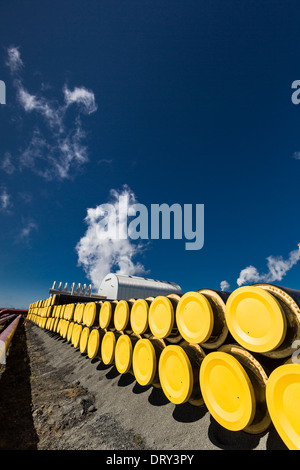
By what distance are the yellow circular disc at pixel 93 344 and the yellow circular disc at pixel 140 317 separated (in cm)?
239

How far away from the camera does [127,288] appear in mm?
30875

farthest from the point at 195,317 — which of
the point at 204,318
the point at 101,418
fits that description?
the point at 101,418

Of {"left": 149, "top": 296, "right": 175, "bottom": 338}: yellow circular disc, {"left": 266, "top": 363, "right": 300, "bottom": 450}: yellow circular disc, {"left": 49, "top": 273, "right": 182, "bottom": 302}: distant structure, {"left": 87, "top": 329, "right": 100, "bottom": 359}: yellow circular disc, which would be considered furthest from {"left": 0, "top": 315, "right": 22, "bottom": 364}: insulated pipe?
{"left": 49, "top": 273, "right": 182, "bottom": 302}: distant structure

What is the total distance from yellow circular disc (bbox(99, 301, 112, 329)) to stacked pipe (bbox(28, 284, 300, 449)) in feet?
7.85

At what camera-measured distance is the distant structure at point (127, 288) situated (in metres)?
30.4

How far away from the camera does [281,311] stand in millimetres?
2756

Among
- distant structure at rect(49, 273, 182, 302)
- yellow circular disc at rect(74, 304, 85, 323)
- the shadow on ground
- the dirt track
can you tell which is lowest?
the shadow on ground

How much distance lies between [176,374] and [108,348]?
3.44 metres

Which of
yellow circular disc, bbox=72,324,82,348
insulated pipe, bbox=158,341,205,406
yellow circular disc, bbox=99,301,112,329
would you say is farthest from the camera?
yellow circular disc, bbox=72,324,82,348

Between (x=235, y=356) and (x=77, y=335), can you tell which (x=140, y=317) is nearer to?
(x=235, y=356)

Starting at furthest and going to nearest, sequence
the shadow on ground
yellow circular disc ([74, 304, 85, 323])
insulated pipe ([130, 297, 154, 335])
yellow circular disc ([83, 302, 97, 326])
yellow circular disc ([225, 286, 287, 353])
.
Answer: yellow circular disc ([74, 304, 85, 323]) → yellow circular disc ([83, 302, 97, 326]) → insulated pipe ([130, 297, 154, 335]) → the shadow on ground → yellow circular disc ([225, 286, 287, 353])

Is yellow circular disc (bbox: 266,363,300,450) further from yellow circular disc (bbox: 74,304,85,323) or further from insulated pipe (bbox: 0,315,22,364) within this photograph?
yellow circular disc (bbox: 74,304,85,323)

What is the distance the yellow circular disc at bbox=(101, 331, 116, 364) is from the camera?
6569mm

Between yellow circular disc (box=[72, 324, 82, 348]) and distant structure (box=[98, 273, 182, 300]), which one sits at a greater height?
distant structure (box=[98, 273, 182, 300])
